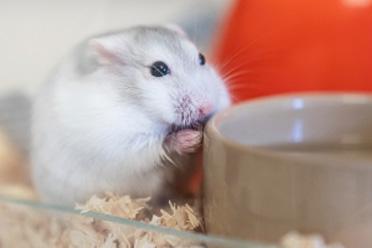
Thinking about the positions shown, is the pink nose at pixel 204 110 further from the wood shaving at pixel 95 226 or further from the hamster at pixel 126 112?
the wood shaving at pixel 95 226

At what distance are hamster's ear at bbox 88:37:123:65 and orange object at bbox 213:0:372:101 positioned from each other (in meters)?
0.22

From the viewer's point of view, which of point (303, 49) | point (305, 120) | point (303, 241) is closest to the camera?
point (303, 241)

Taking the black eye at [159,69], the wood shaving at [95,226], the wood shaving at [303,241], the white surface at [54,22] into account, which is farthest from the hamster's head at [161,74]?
the white surface at [54,22]

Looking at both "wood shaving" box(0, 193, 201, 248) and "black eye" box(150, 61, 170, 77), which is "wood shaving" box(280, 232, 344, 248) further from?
"black eye" box(150, 61, 170, 77)

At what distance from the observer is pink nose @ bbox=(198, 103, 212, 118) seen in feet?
2.98

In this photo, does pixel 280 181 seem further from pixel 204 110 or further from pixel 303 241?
pixel 204 110

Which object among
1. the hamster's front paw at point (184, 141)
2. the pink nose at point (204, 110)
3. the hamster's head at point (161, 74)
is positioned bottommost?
the hamster's front paw at point (184, 141)

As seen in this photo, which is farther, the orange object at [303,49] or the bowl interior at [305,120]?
the orange object at [303,49]

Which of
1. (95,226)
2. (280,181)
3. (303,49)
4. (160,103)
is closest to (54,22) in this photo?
(303,49)

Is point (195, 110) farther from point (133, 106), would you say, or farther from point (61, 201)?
point (61, 201)

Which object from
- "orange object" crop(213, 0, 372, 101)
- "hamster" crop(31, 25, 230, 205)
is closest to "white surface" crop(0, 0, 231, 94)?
"orange object" crop(213, 0, 372, 101)

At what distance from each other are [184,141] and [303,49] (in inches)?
14.0

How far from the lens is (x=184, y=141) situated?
2.90ft

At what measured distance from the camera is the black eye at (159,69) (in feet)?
3.03
